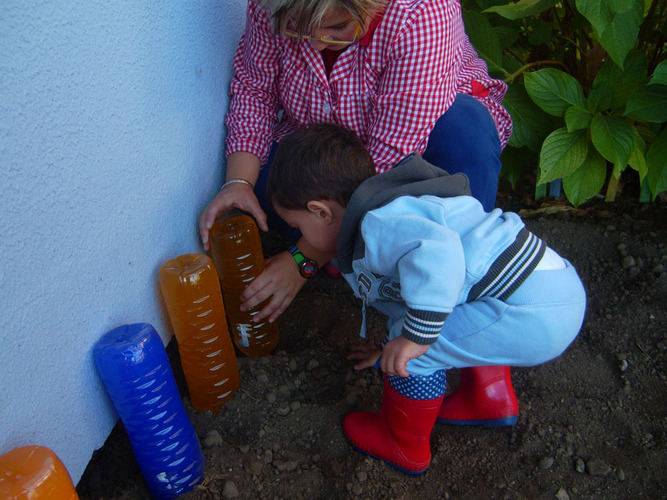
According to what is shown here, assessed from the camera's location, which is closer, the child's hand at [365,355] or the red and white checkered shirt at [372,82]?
the red and white checkered shirt at [372,82]

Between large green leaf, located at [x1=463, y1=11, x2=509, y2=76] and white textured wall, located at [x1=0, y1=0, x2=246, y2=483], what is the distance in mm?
1190

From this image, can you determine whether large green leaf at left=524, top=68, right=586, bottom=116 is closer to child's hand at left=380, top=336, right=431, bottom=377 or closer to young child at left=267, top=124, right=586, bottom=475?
young child at left=267, top=124, right=586, bottom=475

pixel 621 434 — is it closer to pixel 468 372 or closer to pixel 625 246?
pixel 468 372

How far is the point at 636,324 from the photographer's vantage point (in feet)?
6.50

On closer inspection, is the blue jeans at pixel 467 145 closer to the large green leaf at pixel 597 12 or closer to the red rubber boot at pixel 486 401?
the large green leaf at pixel 597 12

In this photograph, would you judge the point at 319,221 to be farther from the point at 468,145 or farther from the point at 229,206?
the point at 468,145

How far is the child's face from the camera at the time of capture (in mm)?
1462

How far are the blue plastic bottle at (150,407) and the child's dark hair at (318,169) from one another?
0.48 meters

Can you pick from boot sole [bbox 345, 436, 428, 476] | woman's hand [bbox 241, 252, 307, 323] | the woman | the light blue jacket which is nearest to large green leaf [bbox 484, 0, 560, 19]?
the woman

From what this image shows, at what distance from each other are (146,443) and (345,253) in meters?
0.65

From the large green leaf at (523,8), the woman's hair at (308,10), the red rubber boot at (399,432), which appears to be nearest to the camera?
the woman's hair at (308,10)

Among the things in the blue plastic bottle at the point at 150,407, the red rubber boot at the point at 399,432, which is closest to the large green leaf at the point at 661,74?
the red rubber boot at the point at 399,432

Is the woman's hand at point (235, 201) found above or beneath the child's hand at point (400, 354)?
above

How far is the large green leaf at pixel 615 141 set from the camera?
2.05 metres
